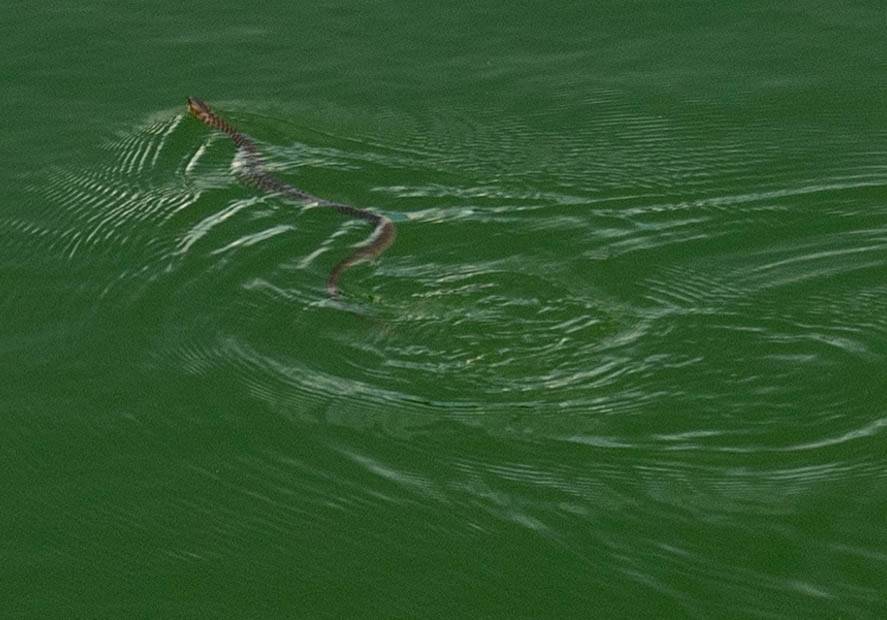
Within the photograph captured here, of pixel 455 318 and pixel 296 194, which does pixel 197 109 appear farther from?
pixel 455 318

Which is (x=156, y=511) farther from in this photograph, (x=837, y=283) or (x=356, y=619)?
(x=837, y=283)

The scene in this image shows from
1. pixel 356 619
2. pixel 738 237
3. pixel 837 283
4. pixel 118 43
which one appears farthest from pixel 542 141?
pixel 356 619

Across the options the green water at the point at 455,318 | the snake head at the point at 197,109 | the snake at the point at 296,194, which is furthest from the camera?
the snake head at the point at 197,109

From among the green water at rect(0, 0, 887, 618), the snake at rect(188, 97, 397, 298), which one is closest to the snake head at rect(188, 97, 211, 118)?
the snake at rect(188, 97, 397, 298)

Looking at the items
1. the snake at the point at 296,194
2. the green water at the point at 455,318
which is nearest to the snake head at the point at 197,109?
the snake at the point at 296,194

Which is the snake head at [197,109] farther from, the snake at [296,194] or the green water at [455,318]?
the green water at [455,318]

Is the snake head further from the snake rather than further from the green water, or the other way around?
the green water
